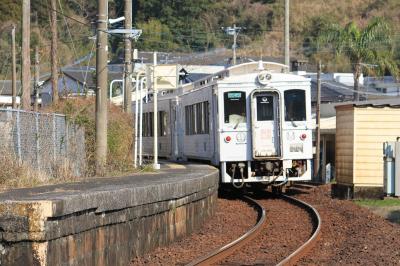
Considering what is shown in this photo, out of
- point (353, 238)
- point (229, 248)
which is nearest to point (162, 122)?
point (353, 238)

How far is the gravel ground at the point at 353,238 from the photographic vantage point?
38.4ft

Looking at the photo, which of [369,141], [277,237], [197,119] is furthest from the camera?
[197,119]

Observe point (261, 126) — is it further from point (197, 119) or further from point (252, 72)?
point (197, 119)

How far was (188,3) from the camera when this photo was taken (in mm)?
82562

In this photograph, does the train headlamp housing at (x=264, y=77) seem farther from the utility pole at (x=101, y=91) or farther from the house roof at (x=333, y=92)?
the house roof at (x=333, y=92)

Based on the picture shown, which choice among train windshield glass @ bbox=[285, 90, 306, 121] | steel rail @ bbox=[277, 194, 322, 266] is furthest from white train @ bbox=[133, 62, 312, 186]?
steel rail @ bbox=[277, 194, 322, 266]

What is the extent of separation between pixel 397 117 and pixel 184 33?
213 feet

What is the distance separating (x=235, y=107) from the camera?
21469 mm

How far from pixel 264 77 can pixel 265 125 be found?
3.89 feet

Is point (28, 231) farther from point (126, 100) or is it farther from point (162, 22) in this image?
point (162, 22)

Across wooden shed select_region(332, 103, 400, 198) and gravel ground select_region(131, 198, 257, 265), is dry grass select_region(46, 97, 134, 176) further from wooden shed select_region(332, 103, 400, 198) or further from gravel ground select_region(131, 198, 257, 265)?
wooden shed select_region(332, 103, 400, 198)

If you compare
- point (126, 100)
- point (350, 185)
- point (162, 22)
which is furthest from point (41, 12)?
point (350, 185)

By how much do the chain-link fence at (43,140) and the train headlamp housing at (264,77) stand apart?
4.87 meters

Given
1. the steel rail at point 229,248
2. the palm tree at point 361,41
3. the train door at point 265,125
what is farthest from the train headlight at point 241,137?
the palm tree at point 361,41
